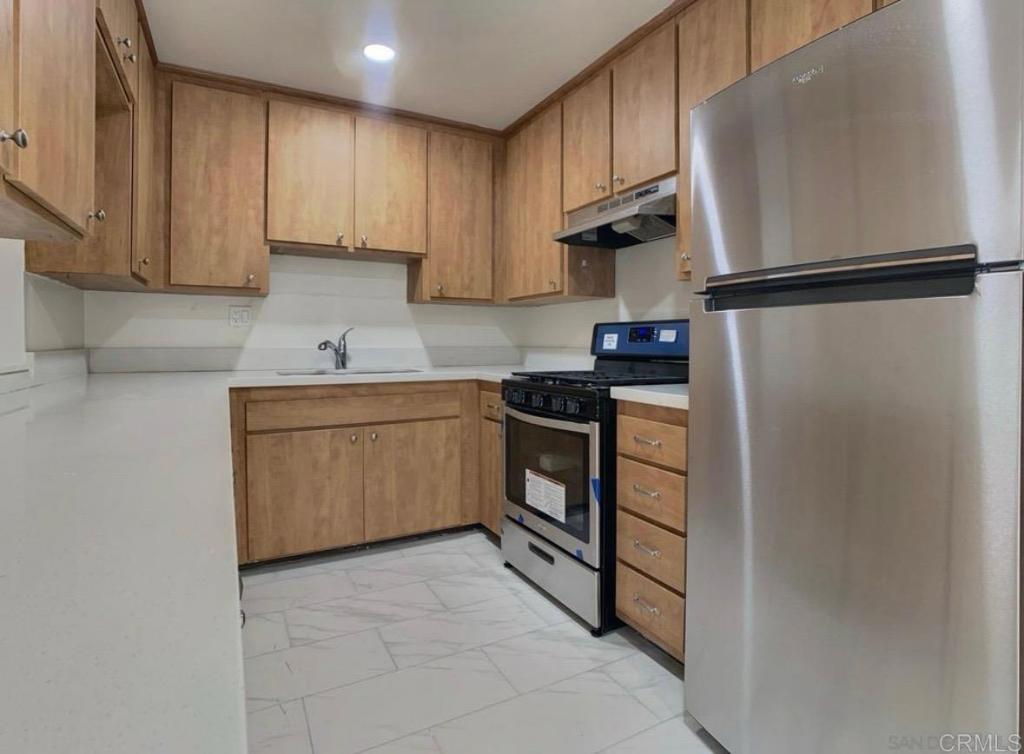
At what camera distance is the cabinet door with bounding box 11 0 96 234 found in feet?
3.27

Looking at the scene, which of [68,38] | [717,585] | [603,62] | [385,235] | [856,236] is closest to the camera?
[856,236]

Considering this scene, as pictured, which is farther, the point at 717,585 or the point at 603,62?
the point at 603,62

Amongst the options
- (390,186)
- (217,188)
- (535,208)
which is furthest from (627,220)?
(217,188)

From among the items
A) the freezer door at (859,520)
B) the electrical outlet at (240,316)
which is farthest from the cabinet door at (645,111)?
the electrical outlet at (240,316)

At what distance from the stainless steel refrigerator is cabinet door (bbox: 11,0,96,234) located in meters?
1.43

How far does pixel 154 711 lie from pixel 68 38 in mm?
1508

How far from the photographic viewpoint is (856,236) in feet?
3.49

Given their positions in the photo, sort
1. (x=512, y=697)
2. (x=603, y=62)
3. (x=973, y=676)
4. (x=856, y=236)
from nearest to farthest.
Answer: (x=973, y=676)
(x=856, y=236)
(x=512, y=697)
(x=603, y=62)

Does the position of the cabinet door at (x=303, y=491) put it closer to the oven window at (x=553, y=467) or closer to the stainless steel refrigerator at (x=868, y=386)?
the oven window at (x=553, y=467)

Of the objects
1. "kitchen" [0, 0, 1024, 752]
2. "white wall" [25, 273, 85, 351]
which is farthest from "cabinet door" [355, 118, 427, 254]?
"white wall" [25, 273, 85, 351]

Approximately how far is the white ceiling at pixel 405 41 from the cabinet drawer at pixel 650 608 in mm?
2083

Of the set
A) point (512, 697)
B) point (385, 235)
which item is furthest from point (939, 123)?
point (385, 235)

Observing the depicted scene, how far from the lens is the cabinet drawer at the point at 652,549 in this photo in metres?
1.68

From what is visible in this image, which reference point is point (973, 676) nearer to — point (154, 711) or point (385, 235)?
point (154, 711)
